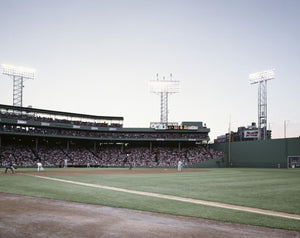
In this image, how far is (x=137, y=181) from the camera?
70.9 feet

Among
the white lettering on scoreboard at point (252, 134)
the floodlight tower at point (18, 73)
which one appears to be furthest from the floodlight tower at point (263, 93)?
the floodlight tower at point (18, 73)

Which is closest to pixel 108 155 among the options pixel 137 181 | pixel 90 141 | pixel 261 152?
pixel 90 141

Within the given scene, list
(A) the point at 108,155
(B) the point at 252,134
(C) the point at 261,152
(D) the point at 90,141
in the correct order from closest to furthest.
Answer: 1. (C) the point at 261,152
2. (B) the point at 252,134
3. (A) the point at 108,155
4. (D) the point at 90,141

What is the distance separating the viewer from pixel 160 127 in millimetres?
66000

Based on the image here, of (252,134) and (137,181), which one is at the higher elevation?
(252,134)

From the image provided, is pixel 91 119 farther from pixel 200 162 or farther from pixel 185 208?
pixel 185 208

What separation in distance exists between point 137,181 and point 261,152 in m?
39.5

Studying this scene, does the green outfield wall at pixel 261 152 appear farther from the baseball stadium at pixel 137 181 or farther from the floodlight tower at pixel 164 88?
the floodlight tower at pixel 164 88

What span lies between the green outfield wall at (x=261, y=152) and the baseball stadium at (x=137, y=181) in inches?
7.5

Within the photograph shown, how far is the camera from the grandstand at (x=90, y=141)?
52469 millimetres

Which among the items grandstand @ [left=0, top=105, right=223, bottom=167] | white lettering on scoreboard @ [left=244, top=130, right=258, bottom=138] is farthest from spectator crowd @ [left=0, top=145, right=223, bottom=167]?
white lettering on scoreboard @ [left=244, top=130, right=258, bottom=138]

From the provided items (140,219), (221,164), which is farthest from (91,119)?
(140,219)

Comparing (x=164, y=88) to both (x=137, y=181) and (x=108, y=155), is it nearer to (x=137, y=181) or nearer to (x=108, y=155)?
(x=108, y=155)

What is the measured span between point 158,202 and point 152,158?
165 feet
